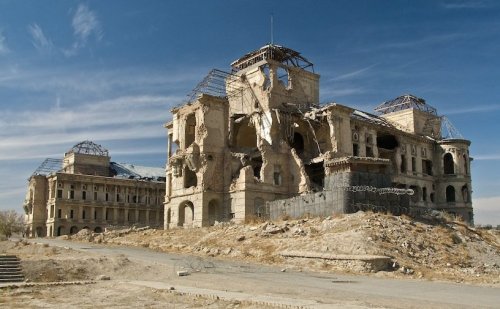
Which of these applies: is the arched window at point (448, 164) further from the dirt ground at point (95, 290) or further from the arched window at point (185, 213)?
the dirt ground at point (95, 290)

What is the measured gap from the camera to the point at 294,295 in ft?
62.8

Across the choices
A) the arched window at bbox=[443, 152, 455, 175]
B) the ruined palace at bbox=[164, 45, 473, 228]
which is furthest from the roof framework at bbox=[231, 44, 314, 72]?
the arched window at bbox=[443, 152, 455, 175]

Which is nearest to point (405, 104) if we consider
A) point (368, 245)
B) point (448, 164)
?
point (448, 164)

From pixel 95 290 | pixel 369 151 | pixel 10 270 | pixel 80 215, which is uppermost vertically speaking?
pixel 369 151

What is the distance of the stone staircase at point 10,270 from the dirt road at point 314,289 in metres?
7.18

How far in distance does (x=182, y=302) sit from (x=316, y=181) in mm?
50426

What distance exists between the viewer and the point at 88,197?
9606 cm

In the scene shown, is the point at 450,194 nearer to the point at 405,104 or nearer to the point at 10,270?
the point at 405,104

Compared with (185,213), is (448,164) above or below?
above

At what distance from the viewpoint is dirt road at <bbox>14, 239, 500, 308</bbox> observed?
1694cm

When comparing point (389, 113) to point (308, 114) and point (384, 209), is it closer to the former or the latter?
point (308, 114)

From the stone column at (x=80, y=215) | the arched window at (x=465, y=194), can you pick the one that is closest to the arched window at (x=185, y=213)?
the stone column at (x=80, y=215)

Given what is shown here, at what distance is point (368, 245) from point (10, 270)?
21.0 metres

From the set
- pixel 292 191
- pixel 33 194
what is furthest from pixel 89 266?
pixel 33 194
